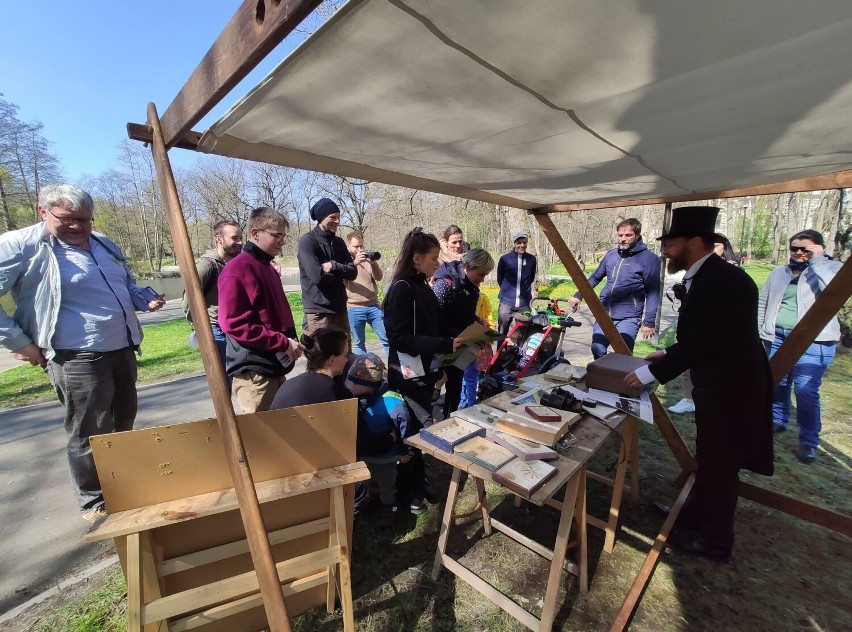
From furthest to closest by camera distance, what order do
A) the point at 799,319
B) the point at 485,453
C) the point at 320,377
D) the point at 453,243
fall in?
the point at 453,243, the point at 799,319, the point at 320,377, the point at 485,453

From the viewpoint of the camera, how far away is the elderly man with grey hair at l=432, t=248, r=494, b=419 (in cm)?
312

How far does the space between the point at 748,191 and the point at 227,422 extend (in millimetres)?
3280

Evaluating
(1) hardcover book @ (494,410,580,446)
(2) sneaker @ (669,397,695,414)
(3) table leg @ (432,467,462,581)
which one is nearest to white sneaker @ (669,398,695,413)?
(2) sneaker @ (669,397,695,414)

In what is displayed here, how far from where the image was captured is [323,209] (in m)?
3.65

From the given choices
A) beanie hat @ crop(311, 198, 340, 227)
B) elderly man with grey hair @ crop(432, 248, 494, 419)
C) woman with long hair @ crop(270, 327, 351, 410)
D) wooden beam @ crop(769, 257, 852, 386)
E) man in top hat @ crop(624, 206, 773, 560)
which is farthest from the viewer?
beanie hat @ crop(311, 198, 340, 227)

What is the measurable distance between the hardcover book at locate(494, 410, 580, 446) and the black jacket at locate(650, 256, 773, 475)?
739 millimetres

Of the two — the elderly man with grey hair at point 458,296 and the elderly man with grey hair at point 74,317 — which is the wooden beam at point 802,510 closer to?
the elderly man with grey hair at point 458,296

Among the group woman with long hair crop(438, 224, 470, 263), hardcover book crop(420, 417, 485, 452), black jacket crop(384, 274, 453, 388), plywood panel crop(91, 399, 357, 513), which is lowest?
hardcover book crop(420, 417, 485, 452)

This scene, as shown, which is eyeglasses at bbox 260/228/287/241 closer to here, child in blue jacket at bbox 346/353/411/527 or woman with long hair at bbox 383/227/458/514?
woman with long hair at bbox 383/227/458/514

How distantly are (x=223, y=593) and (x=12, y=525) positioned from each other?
219 centimetres

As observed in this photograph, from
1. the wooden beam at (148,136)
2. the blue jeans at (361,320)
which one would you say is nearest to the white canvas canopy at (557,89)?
the wooden beam at (148,136)

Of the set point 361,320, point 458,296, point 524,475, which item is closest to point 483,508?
point 524,475

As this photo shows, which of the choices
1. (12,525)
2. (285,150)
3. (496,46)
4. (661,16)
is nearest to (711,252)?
(661,16)

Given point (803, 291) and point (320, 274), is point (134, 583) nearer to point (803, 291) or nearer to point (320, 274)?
point (320, 274)
